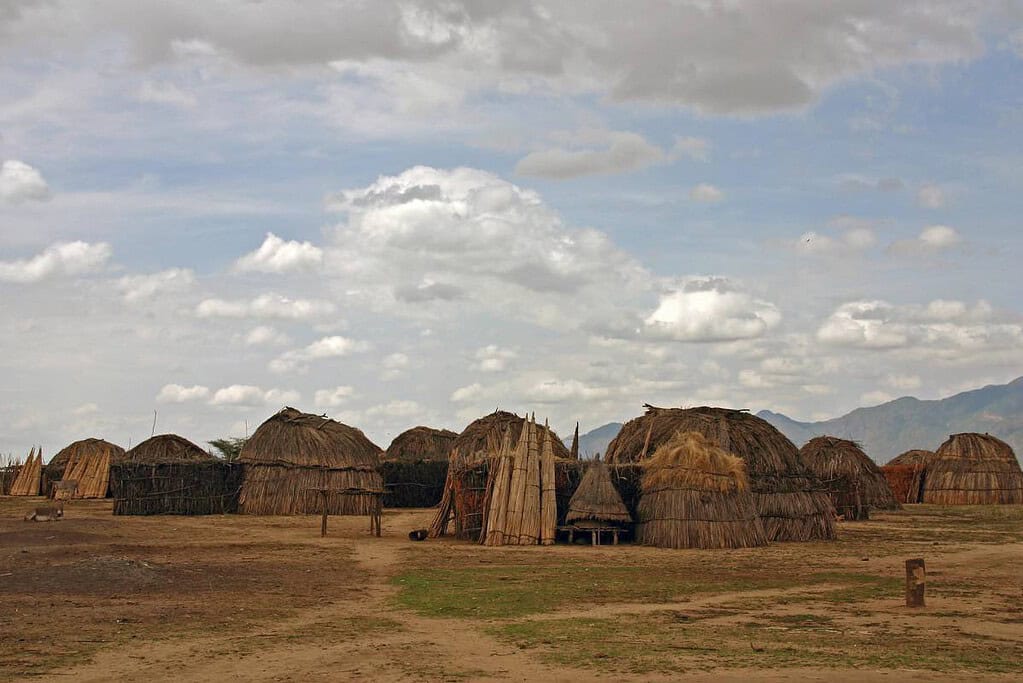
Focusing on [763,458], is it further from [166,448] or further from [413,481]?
[166,448]

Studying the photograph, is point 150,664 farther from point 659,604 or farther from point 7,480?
point 7,480

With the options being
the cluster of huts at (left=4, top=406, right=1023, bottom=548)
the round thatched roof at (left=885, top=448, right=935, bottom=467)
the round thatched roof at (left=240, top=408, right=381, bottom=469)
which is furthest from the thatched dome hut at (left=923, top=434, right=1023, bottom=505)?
the round thatched roof at (left=240, top=408, right=381, bottom=469)

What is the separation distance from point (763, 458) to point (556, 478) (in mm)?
5475

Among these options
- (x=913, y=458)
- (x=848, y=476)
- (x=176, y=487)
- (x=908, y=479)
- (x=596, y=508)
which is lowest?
(x=596, y=508)

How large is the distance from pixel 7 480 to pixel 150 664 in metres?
49.9

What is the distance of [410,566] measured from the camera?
23062 mm

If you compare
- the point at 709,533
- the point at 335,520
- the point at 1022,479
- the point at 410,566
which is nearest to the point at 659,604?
the point at 410,566

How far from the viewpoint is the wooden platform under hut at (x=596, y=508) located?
27875 millimetres

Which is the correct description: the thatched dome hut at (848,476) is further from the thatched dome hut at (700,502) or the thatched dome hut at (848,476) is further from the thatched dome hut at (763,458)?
the thatched dome hut at (700,502)

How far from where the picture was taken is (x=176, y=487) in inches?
1594

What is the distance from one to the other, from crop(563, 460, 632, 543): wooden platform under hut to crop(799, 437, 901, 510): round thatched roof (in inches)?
493

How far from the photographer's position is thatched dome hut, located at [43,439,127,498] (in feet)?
166

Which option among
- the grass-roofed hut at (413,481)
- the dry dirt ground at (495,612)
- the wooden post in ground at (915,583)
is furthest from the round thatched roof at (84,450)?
the wooden post in ground at (915,583)

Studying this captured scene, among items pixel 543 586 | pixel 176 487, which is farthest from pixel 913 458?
pixel 543 586
